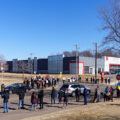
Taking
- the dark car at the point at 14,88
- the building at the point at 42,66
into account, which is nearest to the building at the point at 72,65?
the building at the point at 42,66

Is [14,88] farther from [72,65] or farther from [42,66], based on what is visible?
[42,66]

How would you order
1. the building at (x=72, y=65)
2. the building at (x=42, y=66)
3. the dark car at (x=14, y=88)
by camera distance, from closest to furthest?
the dark car at (x=14, y=88), the building at (x=72, y=65), the building at (x=42, y=66)

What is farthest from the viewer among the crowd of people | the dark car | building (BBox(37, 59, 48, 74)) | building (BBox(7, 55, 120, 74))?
building (BBox(37, 59, 48, 74))

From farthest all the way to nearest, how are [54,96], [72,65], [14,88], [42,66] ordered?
[42,66], [72,65], [14,88], [54,96]

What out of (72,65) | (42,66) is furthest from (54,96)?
(42,66)

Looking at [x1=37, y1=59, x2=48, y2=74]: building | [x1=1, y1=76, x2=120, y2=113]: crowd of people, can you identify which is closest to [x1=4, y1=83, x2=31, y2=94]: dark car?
[x1=1, y1=76, x2=120, y2=113]: crowd of people

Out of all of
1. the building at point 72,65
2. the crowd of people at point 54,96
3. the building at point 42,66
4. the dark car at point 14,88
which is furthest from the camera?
the building at point 42,66

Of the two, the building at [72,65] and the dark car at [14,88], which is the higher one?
the building at [72,65]

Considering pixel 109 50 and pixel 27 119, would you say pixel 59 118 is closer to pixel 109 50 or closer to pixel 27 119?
pixel 27 119

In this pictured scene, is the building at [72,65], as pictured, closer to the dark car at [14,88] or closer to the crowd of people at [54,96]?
the dark car at [14,88]

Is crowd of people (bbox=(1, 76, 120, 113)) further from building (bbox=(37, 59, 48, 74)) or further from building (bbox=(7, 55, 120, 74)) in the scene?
building (bbox=(37, 59, 48, 74))

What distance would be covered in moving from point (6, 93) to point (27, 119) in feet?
10.4

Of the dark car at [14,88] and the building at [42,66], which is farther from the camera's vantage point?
the building at [42,66]

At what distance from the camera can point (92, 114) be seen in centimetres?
1252
